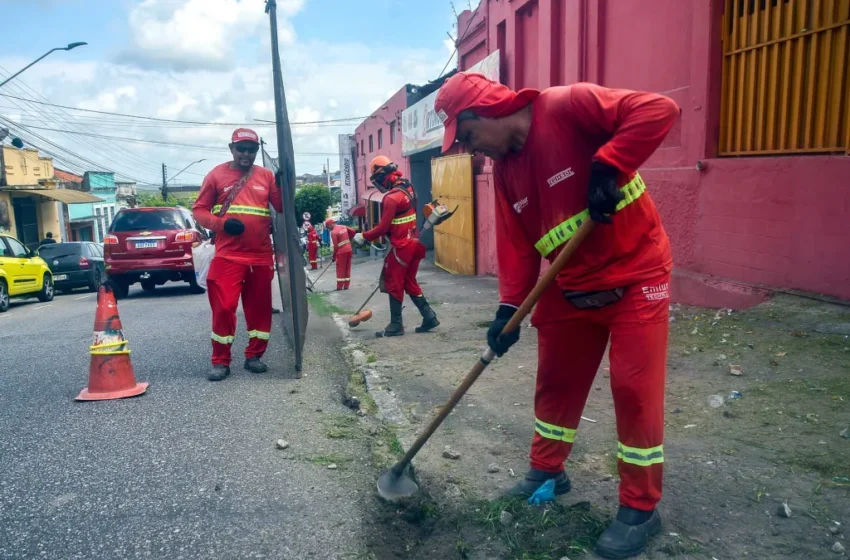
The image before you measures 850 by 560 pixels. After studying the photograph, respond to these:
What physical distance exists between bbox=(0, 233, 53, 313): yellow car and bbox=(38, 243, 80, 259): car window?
214cm

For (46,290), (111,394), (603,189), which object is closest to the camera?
(603,189)

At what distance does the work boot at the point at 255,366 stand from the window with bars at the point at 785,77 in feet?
15.2

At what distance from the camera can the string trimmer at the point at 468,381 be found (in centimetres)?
257

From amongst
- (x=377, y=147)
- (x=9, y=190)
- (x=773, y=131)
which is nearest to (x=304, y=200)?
(x=377, y=147)

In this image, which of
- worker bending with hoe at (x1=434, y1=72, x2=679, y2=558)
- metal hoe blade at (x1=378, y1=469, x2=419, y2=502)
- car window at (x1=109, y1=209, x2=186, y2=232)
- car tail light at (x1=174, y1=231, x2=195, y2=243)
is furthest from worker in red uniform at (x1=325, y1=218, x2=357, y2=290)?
worker bending with hoe at (x1=434, y1=72, x2=679, y2=558)

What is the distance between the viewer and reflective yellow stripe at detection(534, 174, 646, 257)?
2.62 m

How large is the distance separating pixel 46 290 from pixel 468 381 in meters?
14.7

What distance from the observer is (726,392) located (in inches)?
171

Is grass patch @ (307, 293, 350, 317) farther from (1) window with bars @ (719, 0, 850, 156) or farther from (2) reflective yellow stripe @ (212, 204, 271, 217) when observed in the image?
(1) window with bars @ (719, 0, 850, 156)

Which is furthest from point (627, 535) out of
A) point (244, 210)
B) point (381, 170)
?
point (381, 170)

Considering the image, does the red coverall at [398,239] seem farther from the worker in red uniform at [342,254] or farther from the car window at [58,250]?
the car window at [58,250]

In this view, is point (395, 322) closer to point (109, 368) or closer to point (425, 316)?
point (425, 316)

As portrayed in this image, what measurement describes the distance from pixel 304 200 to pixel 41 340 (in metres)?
39.9

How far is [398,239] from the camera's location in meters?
7.27
